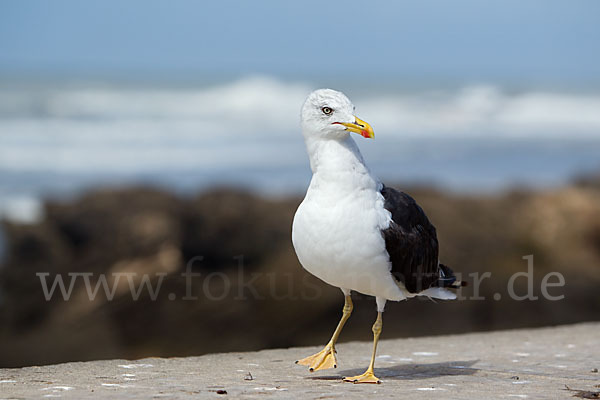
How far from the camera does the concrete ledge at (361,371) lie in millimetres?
4129

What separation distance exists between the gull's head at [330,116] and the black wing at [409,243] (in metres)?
0.45

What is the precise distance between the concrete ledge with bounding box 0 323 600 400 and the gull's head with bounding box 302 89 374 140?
1.36m

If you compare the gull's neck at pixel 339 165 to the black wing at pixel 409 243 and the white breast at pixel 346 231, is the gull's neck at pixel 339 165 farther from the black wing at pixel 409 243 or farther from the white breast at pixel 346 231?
the black wing at pixel 409 243

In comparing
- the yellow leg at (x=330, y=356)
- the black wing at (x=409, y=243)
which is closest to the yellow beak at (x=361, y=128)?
the black wing at (x=409, y=243)

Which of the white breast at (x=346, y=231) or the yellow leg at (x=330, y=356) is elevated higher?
the white breast at (x=346, y=231)

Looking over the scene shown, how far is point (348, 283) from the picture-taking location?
449 centimetres

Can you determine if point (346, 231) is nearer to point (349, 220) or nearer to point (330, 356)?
point (349, 220)

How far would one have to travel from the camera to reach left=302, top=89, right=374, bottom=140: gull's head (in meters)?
4.45

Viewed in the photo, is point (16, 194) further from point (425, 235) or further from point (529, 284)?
point (425, 235)

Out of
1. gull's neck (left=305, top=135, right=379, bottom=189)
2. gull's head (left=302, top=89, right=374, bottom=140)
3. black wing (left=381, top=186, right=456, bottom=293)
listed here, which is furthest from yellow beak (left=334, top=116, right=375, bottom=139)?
black wing (left=381, top=186, right=456, bottom=293)

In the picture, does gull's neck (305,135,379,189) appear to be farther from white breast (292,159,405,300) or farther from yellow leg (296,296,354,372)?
yellow leg (296,296,354,372)

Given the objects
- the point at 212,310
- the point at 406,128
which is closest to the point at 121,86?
the point at 406,128

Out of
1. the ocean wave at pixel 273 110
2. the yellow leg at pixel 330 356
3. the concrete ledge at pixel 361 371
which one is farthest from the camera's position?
the ocean wave at pixel 273 110

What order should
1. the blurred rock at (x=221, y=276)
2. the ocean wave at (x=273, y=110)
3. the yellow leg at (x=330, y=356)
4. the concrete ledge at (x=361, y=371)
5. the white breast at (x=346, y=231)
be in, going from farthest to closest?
1. the ocean wave at (x=273, y=110)
2. the blurred rock at (x=221, y=276)
3. the yellow leg at (x=330, y=356)
4. the white breast at (x=346, y=231)
5. the concrete ledge at (x=361, y=371)
